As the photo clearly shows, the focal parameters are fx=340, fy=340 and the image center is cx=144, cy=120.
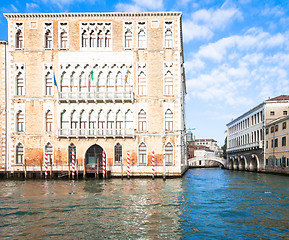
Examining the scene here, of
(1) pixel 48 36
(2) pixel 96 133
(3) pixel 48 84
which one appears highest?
(1) pixel 48 36

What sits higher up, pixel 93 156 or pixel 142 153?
pixel 142 153

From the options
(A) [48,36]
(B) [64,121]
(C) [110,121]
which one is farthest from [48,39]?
(C) [110,121]

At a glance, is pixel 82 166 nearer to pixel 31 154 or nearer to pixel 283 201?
pixel 31 154

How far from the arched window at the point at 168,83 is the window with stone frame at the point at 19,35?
41.6ft

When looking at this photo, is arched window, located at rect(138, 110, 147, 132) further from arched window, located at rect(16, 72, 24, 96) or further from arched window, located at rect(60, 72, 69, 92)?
arched window, located at rect(16, 72, 24, 96)

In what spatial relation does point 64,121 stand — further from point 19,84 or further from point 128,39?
point 128,39

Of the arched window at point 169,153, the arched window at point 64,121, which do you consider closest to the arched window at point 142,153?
the arched window at point 169,153

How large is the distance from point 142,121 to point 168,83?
3881 mm

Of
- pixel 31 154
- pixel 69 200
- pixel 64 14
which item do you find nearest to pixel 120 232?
pixel 69 200

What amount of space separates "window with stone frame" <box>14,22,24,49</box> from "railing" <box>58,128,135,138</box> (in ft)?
27.3

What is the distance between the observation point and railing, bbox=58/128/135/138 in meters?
28.3

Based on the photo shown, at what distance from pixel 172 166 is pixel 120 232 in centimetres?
1857

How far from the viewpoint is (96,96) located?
28672mm

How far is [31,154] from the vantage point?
95.0 ft
